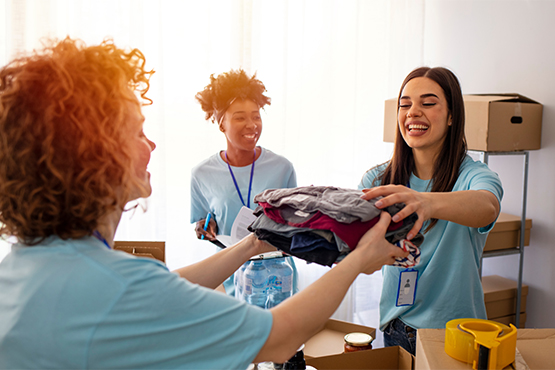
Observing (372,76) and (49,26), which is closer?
(49,26)

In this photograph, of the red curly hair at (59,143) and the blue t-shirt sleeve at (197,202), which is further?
the blue t-shirt sleeve at (197,202)

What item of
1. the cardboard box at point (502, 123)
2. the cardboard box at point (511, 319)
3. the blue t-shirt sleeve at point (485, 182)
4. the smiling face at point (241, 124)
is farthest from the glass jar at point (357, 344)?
the cardboard box at point (511, 319)

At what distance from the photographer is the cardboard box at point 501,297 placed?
2539 millimetres

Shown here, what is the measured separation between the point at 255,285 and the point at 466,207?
80cm

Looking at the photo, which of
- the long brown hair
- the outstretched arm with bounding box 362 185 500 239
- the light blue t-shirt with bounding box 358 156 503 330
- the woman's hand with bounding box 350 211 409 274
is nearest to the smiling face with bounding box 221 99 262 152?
the long brown hair

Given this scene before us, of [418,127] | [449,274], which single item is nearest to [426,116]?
[418,127]

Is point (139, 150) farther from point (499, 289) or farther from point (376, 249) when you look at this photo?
point (499, 289)

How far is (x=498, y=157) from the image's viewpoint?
9.66ft

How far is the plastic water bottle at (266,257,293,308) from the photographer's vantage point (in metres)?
1.64

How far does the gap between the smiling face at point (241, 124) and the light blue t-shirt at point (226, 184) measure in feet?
0.44

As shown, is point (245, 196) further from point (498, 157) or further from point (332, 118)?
point (498, 157)

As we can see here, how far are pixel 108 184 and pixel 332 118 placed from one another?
2.71 metres

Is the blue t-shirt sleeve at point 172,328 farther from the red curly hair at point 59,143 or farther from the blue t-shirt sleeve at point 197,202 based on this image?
the blue t-shirt sleeve at point 197,202

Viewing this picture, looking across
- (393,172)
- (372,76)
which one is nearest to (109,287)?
(393,172)
